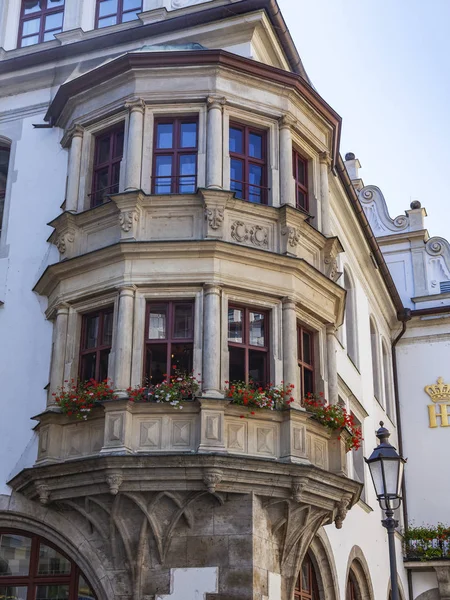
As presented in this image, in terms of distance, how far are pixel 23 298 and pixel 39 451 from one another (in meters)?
3.31

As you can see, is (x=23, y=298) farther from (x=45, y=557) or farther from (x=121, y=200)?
(x=45, y=557)

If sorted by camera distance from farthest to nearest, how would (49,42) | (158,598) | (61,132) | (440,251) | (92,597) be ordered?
(440,251) → (49,42) → (61,132) → (92,597) → (158,598)

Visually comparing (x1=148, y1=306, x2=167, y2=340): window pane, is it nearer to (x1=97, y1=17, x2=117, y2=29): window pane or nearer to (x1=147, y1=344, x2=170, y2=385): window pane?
(x1=147, y1=344, x2=170, y2=385): window pane

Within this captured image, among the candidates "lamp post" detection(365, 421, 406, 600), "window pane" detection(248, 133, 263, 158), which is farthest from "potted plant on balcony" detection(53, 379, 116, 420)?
"window pane" detection(248, 133, 263, 158)

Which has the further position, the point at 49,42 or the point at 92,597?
the point at 49,42

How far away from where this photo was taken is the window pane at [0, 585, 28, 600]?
1565 centimetres

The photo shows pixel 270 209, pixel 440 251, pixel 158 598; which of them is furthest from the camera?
pixel 440 251

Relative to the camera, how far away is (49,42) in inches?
798

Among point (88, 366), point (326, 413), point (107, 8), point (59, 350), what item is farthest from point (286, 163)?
point (107, 8)

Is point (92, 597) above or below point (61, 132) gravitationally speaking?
below

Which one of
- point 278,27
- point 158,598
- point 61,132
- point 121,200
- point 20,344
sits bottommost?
point 158,598

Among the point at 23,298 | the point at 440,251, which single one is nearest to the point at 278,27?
the point at 23,298

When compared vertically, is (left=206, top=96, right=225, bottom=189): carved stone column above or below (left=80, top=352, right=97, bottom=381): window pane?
above

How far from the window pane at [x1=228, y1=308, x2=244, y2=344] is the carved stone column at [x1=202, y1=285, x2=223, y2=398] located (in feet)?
1.37
